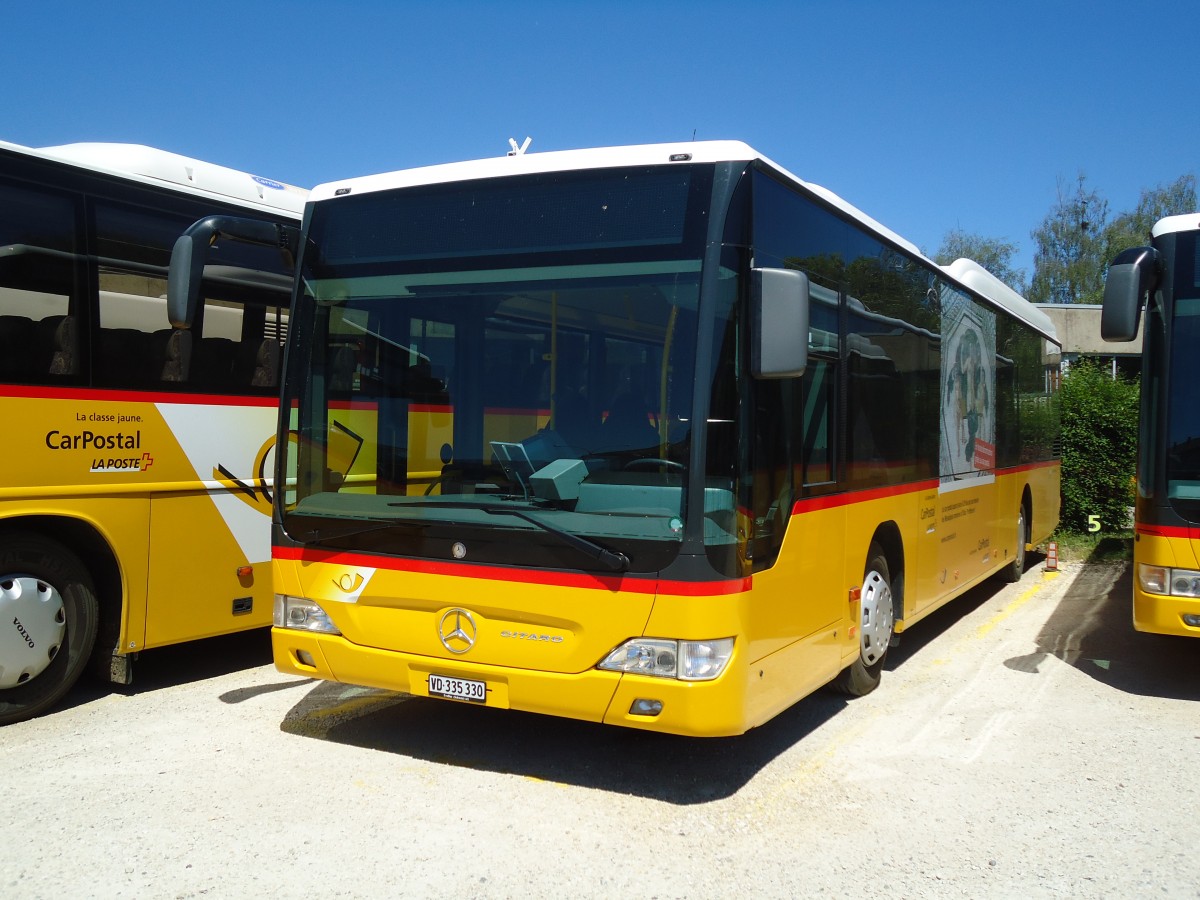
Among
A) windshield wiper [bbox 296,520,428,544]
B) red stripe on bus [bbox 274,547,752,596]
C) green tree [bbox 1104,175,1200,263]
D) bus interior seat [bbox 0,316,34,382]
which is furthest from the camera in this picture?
green tree [bbox 1104,175,1200,263]

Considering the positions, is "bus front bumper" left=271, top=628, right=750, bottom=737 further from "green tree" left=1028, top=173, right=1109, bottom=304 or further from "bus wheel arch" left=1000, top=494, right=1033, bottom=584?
"green tree" left=1028, top=173, right=1109, bottom=304

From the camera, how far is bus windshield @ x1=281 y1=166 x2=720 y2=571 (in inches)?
192

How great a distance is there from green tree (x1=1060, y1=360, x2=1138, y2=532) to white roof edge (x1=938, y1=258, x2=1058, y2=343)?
10.8 feet

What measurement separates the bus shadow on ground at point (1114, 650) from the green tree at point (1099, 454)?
5.03 meters

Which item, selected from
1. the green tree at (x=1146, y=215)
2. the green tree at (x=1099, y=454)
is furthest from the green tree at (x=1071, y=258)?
the green tree at (x=1099, y=454)

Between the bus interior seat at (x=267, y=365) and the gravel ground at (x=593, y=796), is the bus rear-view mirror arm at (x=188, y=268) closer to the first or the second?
the bus interior seat at (x=267, y=365)

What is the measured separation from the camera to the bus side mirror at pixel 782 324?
482cm

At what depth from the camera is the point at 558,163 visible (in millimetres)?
5191

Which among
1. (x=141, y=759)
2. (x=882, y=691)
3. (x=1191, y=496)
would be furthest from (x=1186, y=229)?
(x=141, y=759)

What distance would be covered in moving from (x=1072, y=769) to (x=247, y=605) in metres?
5.30

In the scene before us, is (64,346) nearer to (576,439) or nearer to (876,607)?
(576,439)

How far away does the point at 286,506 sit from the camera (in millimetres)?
5742

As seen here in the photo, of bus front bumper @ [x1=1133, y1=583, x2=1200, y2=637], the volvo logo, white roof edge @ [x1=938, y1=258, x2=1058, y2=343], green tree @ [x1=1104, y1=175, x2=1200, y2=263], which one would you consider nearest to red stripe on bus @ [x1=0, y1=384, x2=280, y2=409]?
the volvo logo

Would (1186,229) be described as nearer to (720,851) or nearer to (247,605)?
(720,851)
